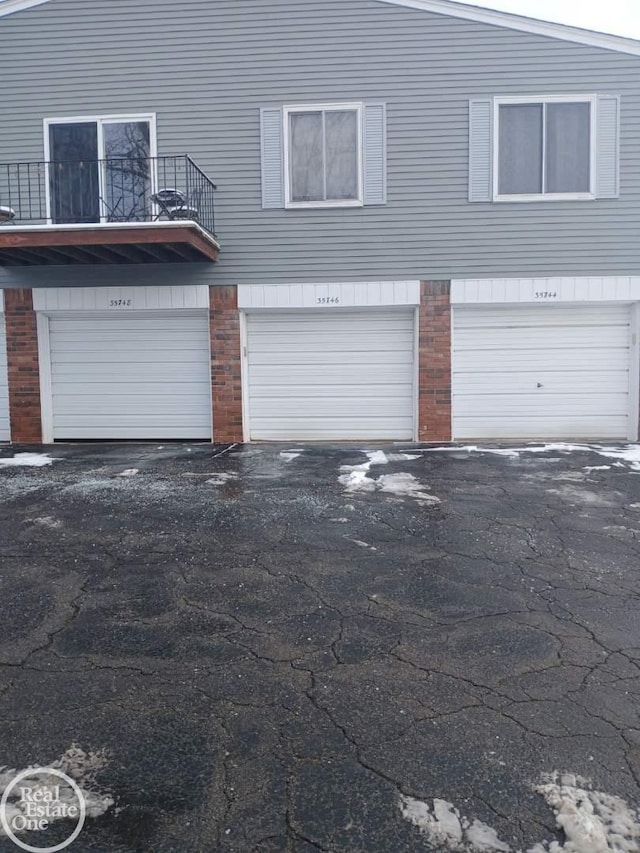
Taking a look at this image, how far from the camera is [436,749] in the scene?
254cm

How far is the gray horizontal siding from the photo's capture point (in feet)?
33.8

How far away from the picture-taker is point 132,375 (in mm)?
11250

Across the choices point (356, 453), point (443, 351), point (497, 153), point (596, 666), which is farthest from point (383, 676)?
point (497, 153)

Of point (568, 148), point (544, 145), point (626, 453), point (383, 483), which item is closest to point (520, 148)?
point (544, 145)

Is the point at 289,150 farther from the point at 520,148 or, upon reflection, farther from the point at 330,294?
the point at 520,148

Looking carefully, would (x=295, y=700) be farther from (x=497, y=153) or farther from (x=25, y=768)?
(x=497, y=153)

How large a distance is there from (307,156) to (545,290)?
4.47 metres

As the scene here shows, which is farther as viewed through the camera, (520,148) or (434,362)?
(434,362)

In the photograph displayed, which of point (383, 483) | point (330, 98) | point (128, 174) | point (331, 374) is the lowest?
point (383, 483)

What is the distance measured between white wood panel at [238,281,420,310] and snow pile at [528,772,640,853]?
29.3 feet

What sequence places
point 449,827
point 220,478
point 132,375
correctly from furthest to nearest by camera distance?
point 132,375 → point 220,478 → point 449,827

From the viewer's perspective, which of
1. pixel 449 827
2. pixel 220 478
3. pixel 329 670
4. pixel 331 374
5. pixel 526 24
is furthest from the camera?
pixel 331 374

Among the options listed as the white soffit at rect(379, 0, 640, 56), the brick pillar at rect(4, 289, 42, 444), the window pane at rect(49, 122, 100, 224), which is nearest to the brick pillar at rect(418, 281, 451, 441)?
the white soffit at rect(379, 0, 640, 56)

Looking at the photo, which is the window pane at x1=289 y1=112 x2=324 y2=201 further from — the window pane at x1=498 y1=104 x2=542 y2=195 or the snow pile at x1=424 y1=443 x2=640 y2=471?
the snow pile at x1=424 y1=443 x2=640 y2=471
